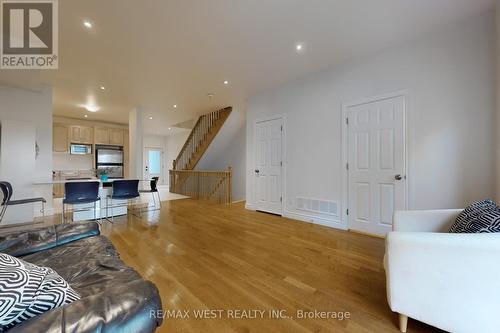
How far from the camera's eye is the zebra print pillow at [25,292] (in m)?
0.58

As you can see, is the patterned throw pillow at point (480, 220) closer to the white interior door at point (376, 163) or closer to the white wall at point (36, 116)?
the white interior door at point (376, 163)

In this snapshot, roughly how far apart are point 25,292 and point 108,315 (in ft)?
0.81

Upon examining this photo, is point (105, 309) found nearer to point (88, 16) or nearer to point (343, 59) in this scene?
point (88, 16)

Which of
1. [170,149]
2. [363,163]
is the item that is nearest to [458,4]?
[363,163]

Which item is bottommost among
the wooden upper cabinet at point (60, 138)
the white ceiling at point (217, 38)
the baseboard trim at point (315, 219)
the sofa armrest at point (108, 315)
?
the baseboard trim at point (315, 219)

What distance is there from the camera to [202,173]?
6.86 meters

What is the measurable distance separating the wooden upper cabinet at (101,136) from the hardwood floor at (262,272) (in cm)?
525

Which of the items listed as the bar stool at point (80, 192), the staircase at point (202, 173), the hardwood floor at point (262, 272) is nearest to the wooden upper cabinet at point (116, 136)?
the staircase at point (202, 173)

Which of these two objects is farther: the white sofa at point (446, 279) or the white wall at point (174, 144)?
the white wall at point (174, 144)

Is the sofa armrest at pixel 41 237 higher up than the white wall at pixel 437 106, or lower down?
lower down

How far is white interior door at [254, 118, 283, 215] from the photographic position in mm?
4547

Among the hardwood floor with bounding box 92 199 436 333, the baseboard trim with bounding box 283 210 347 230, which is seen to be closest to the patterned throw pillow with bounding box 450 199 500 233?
the hardwood floor with bounding box 92 199 436 333

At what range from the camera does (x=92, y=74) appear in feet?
12.7

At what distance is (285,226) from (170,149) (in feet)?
29.5
